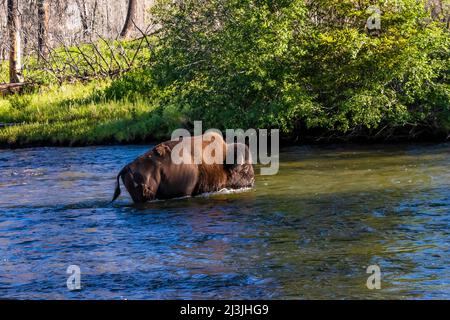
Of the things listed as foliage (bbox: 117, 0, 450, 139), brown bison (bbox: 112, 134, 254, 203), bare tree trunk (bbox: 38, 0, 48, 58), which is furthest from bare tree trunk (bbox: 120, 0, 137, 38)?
brown bison (bbox: 112, 134, 254, 203)

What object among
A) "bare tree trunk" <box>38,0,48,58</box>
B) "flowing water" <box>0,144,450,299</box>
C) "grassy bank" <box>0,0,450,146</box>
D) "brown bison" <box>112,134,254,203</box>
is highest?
"bare tree trunk" <box>38,0,48,58</box>

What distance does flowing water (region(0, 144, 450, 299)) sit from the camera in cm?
936

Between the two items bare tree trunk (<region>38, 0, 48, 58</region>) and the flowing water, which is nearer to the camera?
the flowing water

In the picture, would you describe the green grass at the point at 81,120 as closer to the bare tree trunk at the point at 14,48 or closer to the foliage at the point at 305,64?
the foliage at the point at 305,64

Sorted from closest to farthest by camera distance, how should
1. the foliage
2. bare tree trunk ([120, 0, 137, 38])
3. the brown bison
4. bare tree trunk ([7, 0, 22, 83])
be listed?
1. the brown bison
2. the foliage
3. bare tree trunk ([7, 0, 22, 83])
4. bare tree trunk ([120, 0, 137, 38])

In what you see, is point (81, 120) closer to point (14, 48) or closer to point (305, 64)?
point (305, 64)

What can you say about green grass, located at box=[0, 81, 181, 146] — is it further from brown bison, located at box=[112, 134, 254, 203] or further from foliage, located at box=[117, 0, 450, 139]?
brown bison, located at box=[112, 134, 254, 203]

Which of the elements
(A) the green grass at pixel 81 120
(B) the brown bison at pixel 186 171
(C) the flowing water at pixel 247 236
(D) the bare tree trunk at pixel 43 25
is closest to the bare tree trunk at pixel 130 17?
(D) the bare tree trunk at pixel 43 25

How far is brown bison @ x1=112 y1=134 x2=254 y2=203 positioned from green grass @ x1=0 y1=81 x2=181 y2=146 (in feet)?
19.6

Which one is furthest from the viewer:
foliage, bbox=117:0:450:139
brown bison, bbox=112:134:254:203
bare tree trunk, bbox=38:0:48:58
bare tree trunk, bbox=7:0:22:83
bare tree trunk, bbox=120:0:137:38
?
bare tree trunk, bbox=120:0:137:38

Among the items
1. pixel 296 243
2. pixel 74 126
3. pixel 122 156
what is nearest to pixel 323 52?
pixel 122 156

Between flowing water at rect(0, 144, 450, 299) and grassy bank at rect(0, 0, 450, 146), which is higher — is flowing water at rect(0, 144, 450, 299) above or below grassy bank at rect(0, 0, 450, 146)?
below

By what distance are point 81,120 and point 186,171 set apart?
9.85 metres

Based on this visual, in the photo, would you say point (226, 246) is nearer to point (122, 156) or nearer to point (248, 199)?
point (248, 199)
